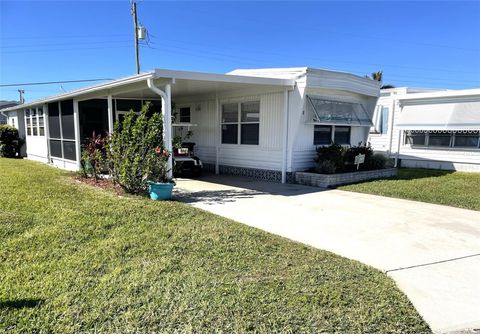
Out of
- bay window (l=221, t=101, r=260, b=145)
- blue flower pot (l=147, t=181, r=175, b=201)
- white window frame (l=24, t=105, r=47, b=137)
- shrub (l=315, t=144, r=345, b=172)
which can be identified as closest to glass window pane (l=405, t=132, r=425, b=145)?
shrub (l=315, t=144, r=345, b=172)

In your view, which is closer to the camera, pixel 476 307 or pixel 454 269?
pixel 476 307

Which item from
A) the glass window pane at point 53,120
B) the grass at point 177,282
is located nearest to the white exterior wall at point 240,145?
the glass window pane at point 53,120

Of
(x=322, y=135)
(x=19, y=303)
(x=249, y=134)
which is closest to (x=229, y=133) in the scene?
(x=249, y=134)

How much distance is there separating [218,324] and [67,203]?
473 cm

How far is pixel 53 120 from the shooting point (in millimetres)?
13227

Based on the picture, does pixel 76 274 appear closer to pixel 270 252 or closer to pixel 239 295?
pixel 239 295

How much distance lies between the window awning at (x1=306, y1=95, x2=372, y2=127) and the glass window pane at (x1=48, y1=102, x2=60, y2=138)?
366 inches

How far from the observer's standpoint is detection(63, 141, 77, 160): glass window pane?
11734 millimetres

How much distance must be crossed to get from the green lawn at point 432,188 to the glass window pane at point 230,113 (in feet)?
13.5

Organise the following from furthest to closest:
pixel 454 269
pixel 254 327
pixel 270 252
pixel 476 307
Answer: pixel 270 252 → pixel 454 269 → pixel 476 307 → pixel 254 327

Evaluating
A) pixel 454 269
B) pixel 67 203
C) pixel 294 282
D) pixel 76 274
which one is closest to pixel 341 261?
pixel 294 282

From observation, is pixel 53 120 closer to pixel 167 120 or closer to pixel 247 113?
pixel 247 113

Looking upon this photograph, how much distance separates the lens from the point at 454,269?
3.85 metres

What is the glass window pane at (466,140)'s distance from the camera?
1198cm
